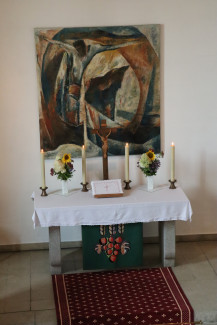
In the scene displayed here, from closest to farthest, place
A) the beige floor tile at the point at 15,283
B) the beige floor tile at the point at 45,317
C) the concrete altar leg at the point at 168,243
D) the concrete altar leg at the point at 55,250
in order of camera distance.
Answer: the beige floor tile at the point at 45,317 → the beige floor tile at the point at 15,283 → the concrete altar leg at the point at 55,250 → the concrete altar leg at the point at 168,243

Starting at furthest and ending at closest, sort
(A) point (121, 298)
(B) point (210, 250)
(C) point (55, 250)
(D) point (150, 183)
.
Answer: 1. (B) point (210, 250)
2. (D) point (150, 183)
3. (C) point (55, 250)
4. (A) point (121, 298)

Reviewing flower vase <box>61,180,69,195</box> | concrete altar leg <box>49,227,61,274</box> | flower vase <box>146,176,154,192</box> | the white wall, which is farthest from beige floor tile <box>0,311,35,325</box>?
flower vase <box>146,176,154,192</box>

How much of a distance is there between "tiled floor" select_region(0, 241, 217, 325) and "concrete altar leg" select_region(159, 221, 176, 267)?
109 mm

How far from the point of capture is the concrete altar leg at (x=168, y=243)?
571cm

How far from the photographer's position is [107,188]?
5715mm

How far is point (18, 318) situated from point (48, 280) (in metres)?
0.73

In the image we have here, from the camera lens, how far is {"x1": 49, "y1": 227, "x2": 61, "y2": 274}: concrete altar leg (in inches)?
221

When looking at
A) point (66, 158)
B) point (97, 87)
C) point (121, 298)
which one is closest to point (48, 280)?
point (121, 298)

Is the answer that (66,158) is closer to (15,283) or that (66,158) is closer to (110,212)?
(110,212)

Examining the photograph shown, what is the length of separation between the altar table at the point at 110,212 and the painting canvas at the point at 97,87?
659mm

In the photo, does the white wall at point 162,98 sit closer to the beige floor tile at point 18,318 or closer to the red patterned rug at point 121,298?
the red patterned rug at point 121,298

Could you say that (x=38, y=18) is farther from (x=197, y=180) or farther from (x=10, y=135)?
(x=197, y=180)

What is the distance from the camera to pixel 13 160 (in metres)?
6.12

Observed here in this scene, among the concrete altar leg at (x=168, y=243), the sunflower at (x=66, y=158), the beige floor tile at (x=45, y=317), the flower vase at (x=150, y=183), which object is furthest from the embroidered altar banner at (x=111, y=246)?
the beige floor tile at (x=45, y=317)
